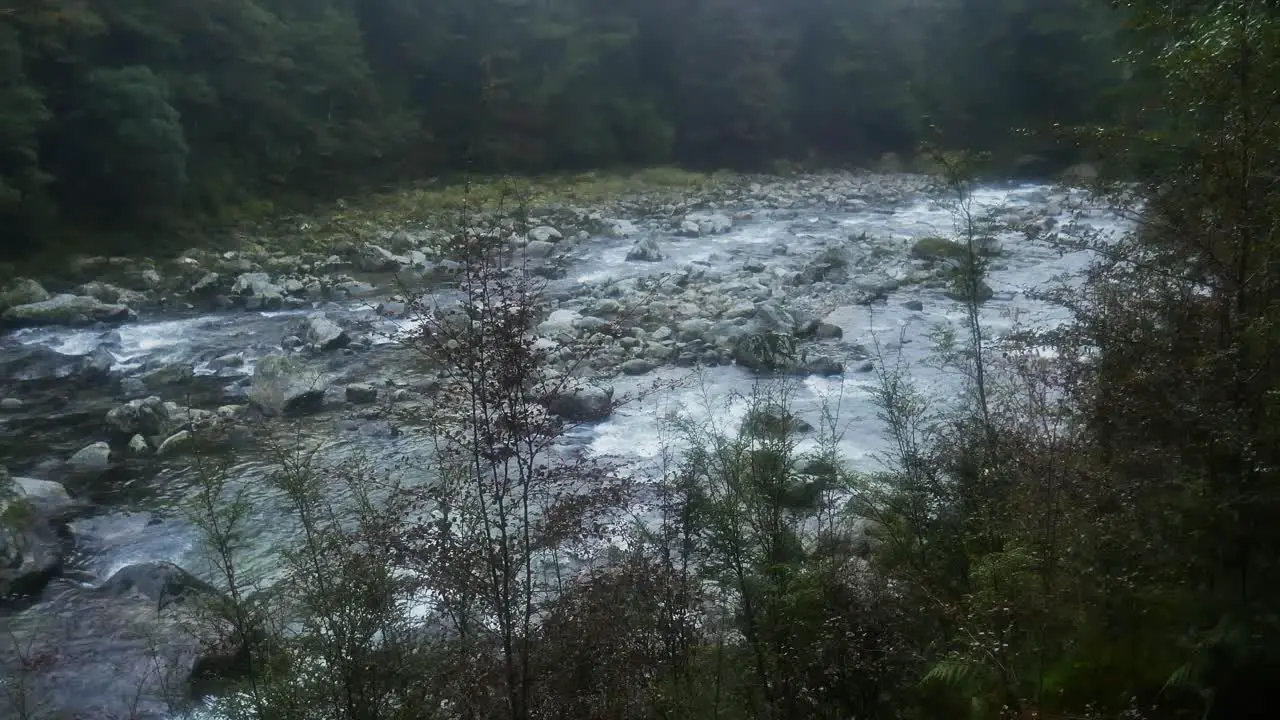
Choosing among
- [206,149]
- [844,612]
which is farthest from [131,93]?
[844,612]

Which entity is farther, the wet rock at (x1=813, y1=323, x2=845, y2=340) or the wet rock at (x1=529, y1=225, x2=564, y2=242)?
the wet rock at (x1=529, y1=225, x2=564, y2=242)

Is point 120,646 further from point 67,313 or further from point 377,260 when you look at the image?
point 377,260

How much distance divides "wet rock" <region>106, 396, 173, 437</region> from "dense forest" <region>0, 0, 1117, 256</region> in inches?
430

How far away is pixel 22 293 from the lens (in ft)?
56.1

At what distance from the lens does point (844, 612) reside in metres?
4.63

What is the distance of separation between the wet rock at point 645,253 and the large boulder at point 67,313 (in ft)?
30.1

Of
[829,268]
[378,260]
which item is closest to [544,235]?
[378,260]

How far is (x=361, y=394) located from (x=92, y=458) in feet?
9.60

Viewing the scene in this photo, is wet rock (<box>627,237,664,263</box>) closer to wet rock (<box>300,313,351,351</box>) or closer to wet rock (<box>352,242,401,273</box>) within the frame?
wet rock (<box>352,242,401,273</box>)

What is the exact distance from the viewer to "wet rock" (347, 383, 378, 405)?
11883mm

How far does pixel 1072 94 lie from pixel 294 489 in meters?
35.0

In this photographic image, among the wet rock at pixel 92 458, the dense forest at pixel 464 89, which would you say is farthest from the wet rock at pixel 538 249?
the wet rock at pixel 92 458

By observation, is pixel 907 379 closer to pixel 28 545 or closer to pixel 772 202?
pixel 28 545

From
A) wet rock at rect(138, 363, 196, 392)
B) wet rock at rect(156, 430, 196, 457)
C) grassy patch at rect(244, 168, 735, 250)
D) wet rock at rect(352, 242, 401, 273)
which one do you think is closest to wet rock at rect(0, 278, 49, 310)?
wet rock at rect(138, 363, 196, 392)
